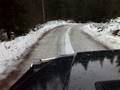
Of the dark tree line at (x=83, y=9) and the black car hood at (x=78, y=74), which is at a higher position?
the black car hood at (x=78, y=74)

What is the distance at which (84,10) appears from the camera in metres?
75.1

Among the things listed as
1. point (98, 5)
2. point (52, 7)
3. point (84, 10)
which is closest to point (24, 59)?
point (98, 5)

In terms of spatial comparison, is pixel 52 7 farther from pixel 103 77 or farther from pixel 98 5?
pixel 103 77

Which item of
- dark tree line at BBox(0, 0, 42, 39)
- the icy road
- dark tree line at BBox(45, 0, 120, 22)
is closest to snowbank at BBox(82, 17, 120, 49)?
the icy road

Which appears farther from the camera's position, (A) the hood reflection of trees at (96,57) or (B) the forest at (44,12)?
(B) the forest at (44,12)

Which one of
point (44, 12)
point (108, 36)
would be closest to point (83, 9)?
point (44, 12)

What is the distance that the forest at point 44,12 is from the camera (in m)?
33.1

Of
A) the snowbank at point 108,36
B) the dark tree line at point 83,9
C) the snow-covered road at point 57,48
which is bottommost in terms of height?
the dark tree line at point 83,9

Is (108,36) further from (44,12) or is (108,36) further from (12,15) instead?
(44,12)

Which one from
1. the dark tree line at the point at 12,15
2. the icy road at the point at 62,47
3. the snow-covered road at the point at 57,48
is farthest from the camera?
the dark tree line at the point at 12,15

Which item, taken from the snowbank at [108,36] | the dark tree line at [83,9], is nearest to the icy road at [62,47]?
the snowbank at [108,36]

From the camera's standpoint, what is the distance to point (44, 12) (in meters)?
68.9

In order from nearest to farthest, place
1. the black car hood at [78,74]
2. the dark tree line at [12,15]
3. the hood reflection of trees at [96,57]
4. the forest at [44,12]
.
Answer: the black car hood at [78,74] → the hood reflection of trees at [96,57] → the dark tree line at [12,15] → the forest at [44,12]

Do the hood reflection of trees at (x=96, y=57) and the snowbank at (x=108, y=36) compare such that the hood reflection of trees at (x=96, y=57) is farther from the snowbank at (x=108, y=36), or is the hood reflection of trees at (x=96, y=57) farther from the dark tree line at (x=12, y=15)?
the dark tree line at (x=12, y=15)
